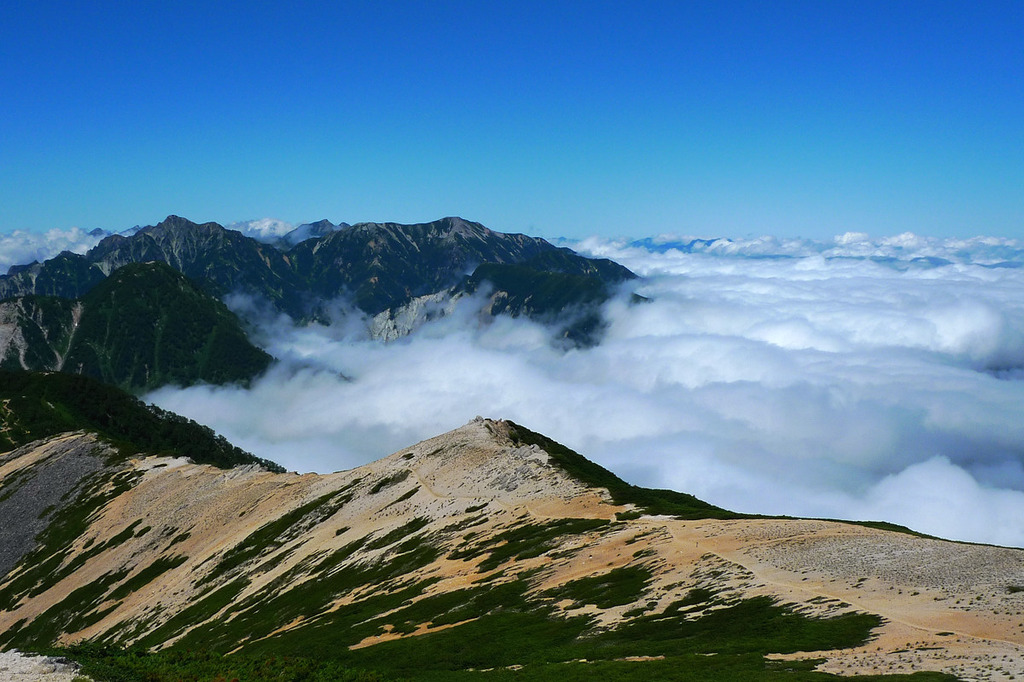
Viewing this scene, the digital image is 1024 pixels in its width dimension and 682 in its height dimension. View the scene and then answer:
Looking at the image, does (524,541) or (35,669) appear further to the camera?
(524,541)

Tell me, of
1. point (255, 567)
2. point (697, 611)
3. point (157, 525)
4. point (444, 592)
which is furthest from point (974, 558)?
point (157, 525)

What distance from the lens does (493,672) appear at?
42.8 m

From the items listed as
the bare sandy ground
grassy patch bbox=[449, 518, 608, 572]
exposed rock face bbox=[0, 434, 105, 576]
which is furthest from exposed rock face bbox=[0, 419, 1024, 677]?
the bare sandy ground

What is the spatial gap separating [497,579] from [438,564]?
1372 cm

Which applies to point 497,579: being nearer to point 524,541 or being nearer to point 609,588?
point 524,541

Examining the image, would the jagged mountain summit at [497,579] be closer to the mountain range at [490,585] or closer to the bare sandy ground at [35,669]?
the mountain range at [490,585]

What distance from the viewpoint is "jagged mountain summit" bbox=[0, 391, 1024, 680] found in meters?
40.1

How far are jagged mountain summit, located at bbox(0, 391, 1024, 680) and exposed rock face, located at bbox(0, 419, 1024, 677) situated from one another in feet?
1.01

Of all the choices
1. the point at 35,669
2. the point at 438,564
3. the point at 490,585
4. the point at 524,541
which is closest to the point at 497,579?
the point at 490,585

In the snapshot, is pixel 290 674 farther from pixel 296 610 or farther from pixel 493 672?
pixel 296 610

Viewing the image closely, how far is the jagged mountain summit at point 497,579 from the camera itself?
40062 millimetres

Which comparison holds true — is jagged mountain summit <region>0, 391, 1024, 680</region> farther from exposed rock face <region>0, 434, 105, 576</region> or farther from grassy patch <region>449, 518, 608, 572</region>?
exposed rock face <region>0, 434, 105, 576</region>

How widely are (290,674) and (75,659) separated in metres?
14.2

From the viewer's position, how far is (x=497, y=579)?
215 feet
